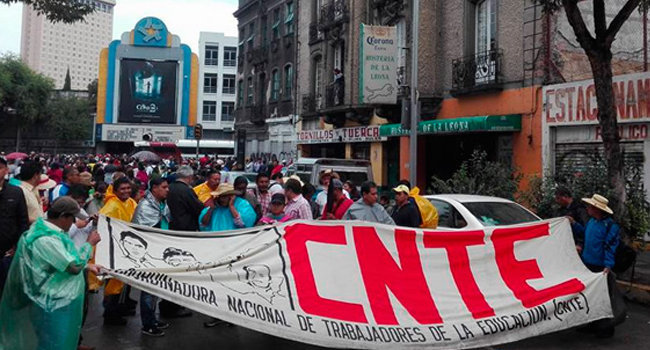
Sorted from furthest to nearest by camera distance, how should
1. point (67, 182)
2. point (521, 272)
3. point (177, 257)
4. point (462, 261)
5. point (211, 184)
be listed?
point (67, 182), point (211, 184), point (521, 272), point (462, 261), point (177, 257)

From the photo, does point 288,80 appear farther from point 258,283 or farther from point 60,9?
point 258,283

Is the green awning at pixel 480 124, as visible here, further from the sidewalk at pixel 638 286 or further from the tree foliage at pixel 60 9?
the tree foliage at pixel 60 9

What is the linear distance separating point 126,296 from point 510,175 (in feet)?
33.3

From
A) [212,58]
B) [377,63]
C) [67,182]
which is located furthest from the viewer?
[212,58]

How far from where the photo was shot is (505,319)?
604cm

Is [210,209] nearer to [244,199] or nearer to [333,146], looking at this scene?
[244,199]

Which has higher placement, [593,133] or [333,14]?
[333,14]

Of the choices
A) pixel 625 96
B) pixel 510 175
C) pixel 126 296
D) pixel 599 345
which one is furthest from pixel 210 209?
pixel 625 96

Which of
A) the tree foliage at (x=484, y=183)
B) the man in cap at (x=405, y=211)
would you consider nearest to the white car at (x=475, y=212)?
the man in cap at (x=405, y=211)

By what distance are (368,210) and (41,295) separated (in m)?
4.26

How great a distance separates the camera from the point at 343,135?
2583 centimetres

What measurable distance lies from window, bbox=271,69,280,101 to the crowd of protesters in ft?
77.1

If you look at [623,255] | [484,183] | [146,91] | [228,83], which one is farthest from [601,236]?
[228,83]

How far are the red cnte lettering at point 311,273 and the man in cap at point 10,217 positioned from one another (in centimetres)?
265
